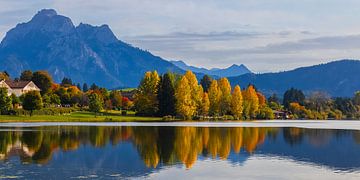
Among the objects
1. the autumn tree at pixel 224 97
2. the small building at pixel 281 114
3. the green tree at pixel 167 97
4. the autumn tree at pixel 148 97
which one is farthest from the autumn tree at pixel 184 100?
the small building at pixel 281 114

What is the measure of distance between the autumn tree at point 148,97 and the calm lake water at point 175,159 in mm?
68388

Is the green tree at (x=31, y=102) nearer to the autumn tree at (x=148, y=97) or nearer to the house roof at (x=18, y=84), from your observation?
the autumn tree at (x=148, y=97)

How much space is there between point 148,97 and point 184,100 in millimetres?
9760

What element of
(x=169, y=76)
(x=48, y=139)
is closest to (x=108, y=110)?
(x=169, y=76)

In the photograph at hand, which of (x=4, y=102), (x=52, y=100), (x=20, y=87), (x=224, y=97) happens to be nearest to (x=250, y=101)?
(x=224, y=97)

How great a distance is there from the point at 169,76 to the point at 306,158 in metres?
87.9

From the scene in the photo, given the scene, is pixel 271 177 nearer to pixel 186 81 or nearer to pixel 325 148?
pixel 325 148

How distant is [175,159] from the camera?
132 ft

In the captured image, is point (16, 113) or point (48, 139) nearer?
point (48, 139)

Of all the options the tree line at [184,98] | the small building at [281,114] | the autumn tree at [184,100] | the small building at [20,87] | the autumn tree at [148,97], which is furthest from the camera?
the small building at [281,114]

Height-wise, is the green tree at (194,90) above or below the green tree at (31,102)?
above

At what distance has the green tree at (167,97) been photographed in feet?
410

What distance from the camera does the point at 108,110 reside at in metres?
150

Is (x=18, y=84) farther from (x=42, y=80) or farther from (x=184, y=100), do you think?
(x=184, y=100)
